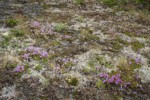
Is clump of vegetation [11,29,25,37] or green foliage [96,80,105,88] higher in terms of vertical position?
clump of vegetation [11,29,25,37]

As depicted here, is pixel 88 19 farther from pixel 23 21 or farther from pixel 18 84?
pixel 18 84

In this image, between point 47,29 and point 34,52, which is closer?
point 34,52

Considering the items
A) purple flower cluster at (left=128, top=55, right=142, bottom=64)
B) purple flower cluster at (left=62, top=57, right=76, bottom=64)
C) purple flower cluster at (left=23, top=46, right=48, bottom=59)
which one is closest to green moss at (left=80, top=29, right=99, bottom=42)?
purple flower cluster at (left=62, top=57, right=76, bottom=64)

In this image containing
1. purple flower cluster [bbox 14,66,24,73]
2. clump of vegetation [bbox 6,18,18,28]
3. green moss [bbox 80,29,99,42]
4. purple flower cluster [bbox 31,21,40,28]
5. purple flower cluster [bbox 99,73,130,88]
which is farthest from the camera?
purple flower cluster [bbox 31,21,40,28]

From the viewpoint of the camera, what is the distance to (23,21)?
18.4m

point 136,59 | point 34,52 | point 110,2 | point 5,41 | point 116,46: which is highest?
point 110,2

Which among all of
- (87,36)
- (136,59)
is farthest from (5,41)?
(136,59)

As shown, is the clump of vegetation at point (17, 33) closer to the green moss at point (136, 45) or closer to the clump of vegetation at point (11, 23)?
the clump of vegetation at point (11, 23)

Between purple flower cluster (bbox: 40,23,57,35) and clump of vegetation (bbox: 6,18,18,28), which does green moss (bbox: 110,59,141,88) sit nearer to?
purple flower cluster (bbox: 40,23,57,35)

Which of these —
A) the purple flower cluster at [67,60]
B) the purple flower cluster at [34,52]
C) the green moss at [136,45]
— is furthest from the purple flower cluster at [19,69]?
the green moss at [136,45]

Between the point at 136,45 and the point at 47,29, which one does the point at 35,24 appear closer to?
the point at 47,29

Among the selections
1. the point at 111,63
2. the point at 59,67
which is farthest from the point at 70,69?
the point at 111,63

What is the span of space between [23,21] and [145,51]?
860 centimetres

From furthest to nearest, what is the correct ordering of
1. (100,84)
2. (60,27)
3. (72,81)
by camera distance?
(60,27)
(72,81)
(100,84)
